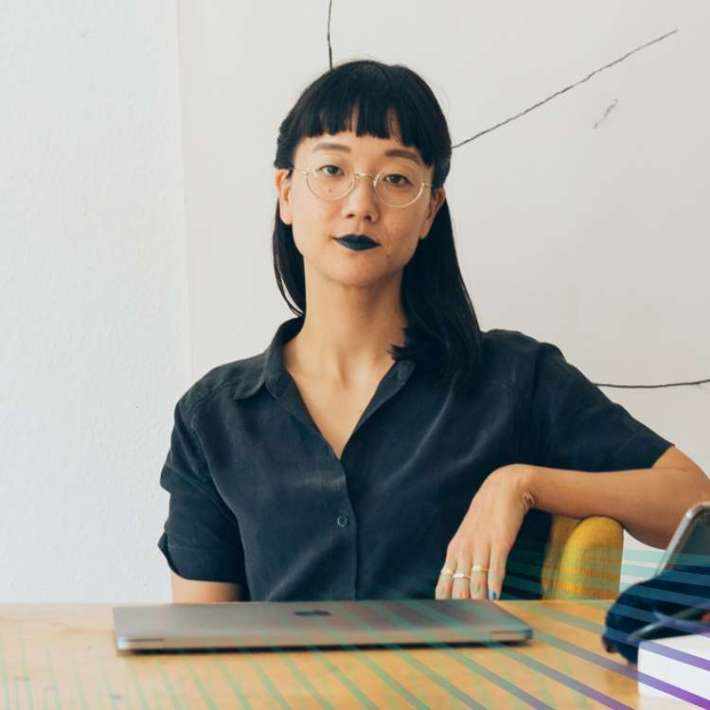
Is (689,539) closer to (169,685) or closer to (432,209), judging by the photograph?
(169,685)

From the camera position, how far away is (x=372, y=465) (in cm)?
113

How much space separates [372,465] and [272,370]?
0.12 m

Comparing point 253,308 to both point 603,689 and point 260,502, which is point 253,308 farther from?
point 603,689

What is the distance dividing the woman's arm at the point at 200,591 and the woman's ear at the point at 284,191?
0.32m

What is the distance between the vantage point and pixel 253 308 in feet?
4.70

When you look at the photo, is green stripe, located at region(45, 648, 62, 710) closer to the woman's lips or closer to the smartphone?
the smartphone

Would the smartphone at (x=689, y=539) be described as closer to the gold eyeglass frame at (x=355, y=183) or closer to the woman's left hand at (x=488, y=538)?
the woman's left hand at (x=488, y=538)

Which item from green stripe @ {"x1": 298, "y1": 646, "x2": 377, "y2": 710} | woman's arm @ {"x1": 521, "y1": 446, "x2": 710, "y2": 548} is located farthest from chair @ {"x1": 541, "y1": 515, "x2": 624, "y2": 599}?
green stripe @ {"x1": 298, "y1": 646, "x2": 377, "y2": 710}

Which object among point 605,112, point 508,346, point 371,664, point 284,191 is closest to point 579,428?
point 508,346

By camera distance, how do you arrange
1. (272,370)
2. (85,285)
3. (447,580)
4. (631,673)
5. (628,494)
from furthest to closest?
(85,285) < (272,370) < (628,494) < (447,580) < (631,673)

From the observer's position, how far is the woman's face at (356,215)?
1.12 m

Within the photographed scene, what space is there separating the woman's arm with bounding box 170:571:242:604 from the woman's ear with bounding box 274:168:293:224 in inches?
12.6

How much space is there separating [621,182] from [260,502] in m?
0.58

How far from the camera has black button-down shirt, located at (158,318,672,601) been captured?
111cm
